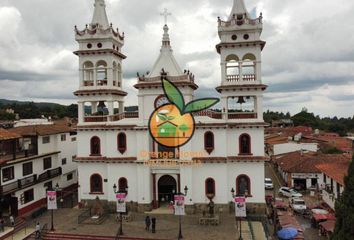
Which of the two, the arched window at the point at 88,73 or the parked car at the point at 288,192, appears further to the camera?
the parked car at the point at 288,192

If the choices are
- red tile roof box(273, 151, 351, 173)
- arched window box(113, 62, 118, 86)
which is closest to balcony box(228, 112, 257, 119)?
arched window box(113, 62, 118, 86)

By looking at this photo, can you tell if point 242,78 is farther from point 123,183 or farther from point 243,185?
point 123,183

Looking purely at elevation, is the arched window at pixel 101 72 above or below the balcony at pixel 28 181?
above

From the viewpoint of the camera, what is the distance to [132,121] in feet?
106

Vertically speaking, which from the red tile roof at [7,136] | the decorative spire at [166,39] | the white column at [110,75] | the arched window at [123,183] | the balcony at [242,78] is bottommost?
the arched window at [123,183]

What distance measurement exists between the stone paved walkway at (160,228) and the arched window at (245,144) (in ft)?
18.7

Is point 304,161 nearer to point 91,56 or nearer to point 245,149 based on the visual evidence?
point 245,149

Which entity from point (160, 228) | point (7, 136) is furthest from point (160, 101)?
point (7, 136)

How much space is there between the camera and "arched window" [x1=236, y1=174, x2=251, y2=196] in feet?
101

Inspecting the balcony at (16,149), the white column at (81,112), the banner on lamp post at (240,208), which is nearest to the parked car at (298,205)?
the banner on lamp post at (240,208)

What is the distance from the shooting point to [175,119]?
31.2m

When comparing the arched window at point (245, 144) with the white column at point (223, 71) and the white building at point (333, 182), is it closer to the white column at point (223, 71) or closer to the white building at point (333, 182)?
the white column at point (223, 71)

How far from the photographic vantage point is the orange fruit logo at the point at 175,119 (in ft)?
102

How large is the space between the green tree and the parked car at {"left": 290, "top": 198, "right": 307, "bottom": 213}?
48.0 ft
